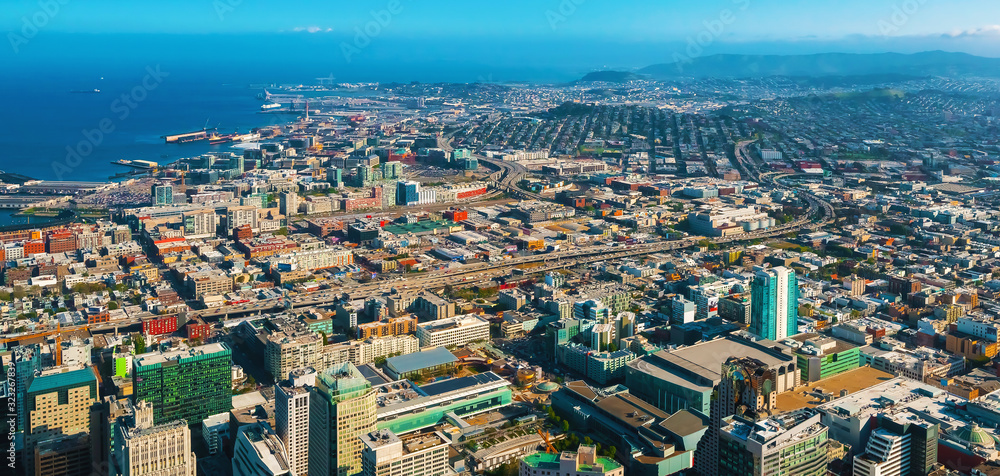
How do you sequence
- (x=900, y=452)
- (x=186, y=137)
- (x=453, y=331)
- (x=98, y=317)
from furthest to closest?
(x=186, y=137) → (x=98, y=317) → (x=453, y=331) → (x=900, y=452)

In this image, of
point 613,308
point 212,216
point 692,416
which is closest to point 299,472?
point 692,416

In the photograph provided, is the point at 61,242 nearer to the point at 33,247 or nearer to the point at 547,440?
the point at 33,247

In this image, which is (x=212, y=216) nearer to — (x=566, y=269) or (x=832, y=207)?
(x=566, y=269)

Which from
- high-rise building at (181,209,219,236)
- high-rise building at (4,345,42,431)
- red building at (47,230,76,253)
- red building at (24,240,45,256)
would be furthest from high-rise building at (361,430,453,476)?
high-rise building at (181,209,219,236)

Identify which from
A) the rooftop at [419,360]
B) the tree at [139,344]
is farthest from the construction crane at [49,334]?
the rooftop at [419,360]

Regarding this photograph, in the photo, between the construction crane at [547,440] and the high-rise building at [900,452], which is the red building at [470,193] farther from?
the high-rise building at [900,452]

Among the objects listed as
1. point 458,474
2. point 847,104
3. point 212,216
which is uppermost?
point 847,104

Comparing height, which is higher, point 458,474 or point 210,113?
point 210,113

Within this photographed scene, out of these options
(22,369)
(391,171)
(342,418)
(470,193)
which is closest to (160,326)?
(22,369)
